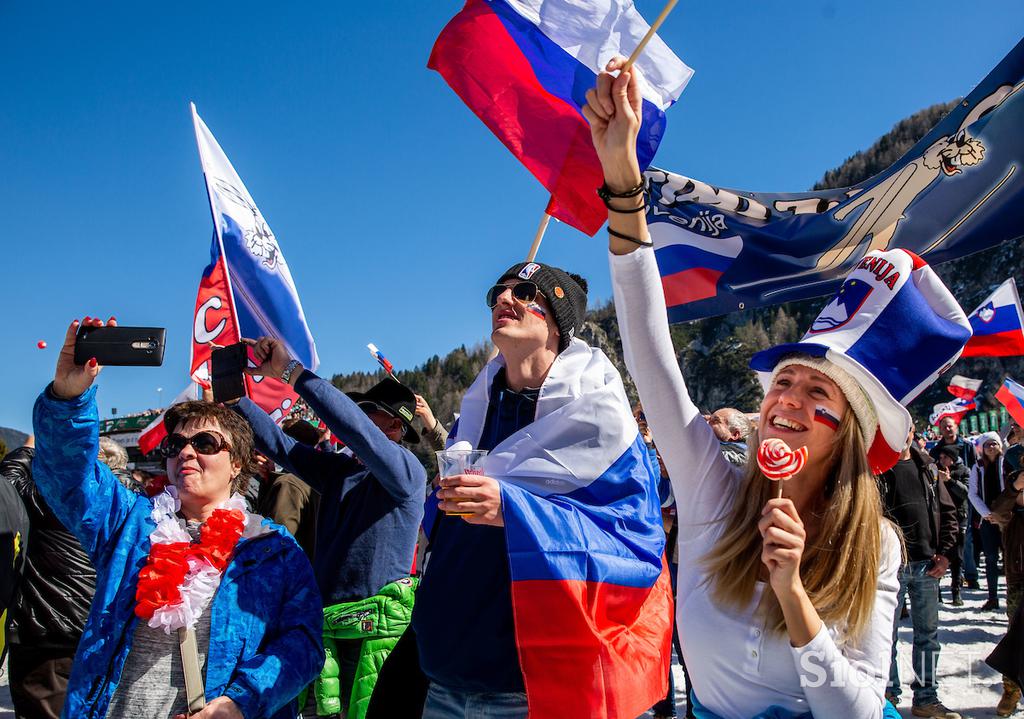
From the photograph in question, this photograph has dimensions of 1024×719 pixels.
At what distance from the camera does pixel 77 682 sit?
8.22ft

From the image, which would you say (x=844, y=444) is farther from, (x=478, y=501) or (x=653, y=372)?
(x=478, y=501)

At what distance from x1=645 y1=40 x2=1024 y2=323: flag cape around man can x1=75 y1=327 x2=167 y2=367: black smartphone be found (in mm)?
3113

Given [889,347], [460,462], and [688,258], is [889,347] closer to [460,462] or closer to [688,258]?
[460,462]

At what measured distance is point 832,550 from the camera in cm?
205

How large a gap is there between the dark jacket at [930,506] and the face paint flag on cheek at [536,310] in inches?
170

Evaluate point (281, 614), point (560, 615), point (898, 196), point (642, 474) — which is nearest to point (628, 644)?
point (560, 615)

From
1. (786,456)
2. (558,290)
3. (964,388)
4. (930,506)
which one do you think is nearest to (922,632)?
(930,506)

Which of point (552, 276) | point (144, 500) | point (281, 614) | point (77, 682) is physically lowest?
point (77, 682)

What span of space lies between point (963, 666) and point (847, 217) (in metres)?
5.23

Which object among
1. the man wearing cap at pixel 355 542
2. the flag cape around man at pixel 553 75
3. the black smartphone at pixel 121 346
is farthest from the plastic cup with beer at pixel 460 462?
the flag cape around man at pixel 553 75

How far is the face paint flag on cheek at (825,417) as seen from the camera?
6.92 ft

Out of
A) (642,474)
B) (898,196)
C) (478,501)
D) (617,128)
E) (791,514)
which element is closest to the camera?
(791,514)

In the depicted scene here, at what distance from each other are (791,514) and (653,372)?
50 cm

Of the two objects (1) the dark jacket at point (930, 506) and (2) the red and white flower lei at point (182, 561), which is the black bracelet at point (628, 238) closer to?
(2) the red and white flower lei at point (182, 561)
